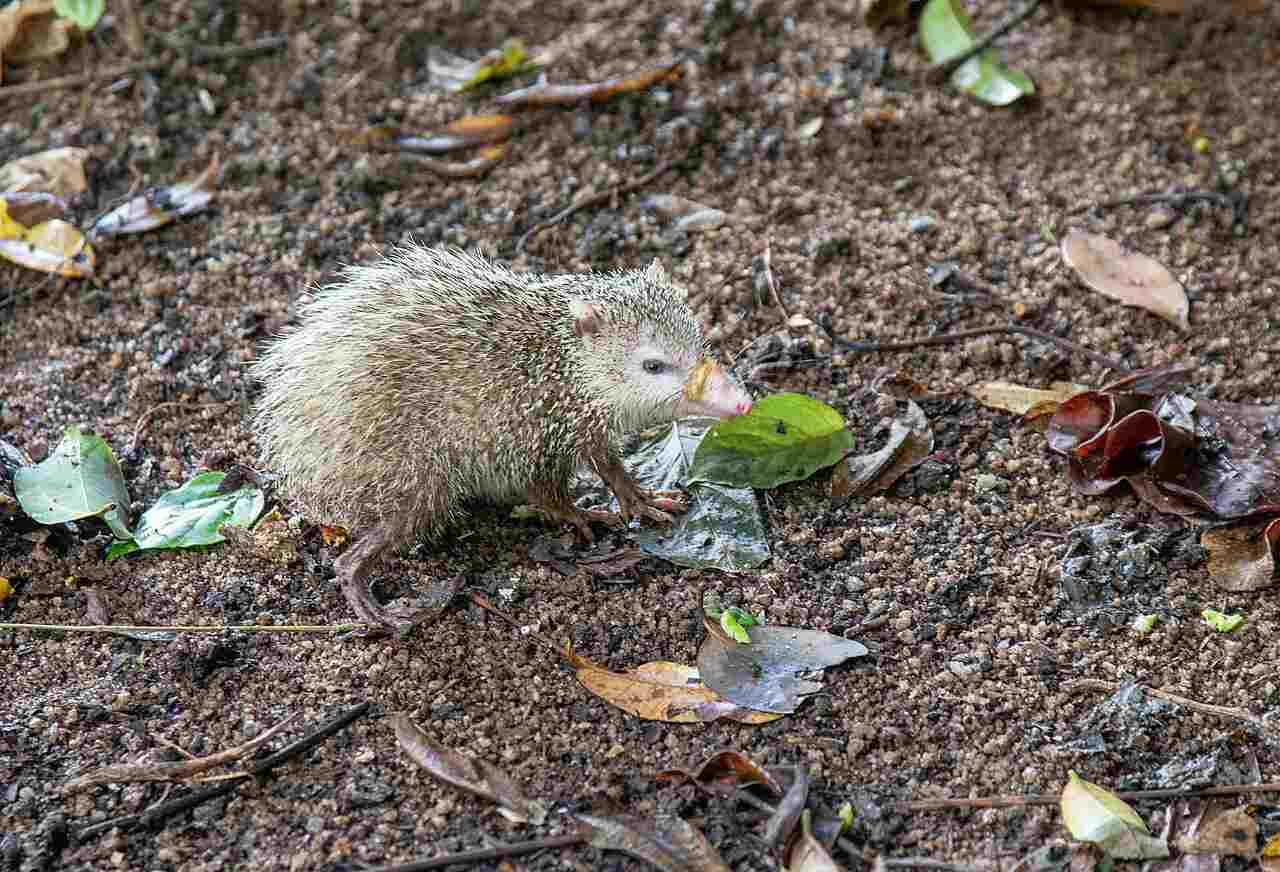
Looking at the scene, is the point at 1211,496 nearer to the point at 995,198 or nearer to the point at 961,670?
the point at 961,670

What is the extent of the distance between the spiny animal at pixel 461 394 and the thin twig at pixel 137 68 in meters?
2.58

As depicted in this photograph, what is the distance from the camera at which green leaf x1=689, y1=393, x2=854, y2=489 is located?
467 cm

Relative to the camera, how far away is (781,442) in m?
4.68

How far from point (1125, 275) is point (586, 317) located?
2.40 metres

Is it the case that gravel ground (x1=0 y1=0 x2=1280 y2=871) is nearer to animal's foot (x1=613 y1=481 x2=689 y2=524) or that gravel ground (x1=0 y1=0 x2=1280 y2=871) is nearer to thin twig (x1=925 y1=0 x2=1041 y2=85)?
thin twig (x1=925 y1=0 x2=1041 y2=85)

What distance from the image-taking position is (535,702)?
13.0ft

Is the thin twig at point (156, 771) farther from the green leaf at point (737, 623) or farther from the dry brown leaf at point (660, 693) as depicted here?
the green leaf at point (737, 623)

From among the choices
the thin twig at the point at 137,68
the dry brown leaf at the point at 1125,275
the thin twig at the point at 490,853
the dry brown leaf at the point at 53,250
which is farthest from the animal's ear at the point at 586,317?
the thin twig at the point at 137,68

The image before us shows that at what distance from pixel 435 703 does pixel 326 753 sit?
341 mm

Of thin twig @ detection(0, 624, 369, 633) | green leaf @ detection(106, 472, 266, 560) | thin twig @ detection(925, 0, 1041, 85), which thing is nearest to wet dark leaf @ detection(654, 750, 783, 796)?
thin twig @ detection(0, 624, 369, 633)

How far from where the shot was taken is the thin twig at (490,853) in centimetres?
343

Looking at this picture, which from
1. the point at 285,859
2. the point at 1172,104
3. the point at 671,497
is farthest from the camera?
the point at 1172,104

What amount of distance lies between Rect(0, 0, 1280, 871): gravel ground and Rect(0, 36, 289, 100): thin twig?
0.09m

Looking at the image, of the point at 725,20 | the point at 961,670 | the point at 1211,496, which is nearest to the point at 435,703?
the point at 961,670
